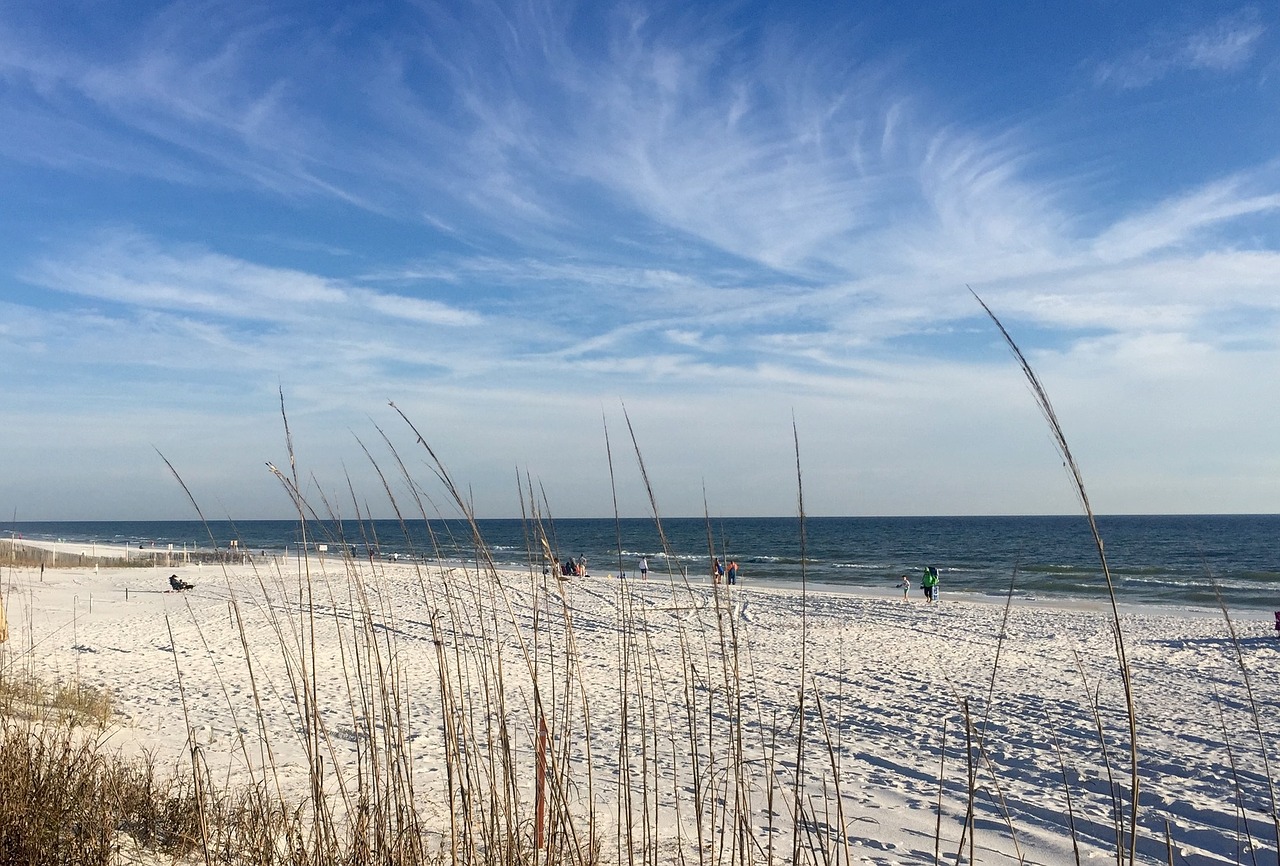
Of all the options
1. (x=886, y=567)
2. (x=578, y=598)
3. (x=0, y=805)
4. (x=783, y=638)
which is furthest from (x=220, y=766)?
(x=886, y=567)

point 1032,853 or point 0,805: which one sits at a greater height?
point 0,805

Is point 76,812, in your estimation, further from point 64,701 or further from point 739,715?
point 64,701

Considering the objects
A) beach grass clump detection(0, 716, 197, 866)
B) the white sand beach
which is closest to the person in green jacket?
the white sand beach

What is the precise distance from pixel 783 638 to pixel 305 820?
11.5 meters

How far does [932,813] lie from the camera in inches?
208

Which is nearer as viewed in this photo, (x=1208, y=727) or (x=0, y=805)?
(x=0, y=805)

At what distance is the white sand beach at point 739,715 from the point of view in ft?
8.39

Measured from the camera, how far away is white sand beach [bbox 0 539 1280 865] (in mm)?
2557

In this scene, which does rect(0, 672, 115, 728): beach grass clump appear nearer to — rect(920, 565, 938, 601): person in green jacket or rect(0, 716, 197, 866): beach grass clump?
rect(0, 716, 197, 866): beach grass clump

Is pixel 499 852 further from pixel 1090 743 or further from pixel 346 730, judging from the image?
pixel 1090 743

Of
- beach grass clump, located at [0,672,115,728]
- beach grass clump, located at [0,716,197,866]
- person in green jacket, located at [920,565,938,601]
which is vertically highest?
beach grass clump, located at [0,716,197,866]

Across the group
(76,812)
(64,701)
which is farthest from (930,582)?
(76,812)

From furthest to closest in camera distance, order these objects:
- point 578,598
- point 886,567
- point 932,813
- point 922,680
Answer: point 886,567, point 578,598, point 922,680, point 932,813

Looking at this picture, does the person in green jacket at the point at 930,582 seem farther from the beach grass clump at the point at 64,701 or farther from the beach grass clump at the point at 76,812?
the beach grass clump at the point at 76,812
